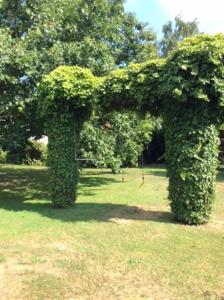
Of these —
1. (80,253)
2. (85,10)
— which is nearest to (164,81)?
(80,253)

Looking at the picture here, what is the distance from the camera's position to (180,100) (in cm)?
884

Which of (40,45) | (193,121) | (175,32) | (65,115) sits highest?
(175,32)

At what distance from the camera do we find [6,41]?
37.6 ft

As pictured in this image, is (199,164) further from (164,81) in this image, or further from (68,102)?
(68,102)

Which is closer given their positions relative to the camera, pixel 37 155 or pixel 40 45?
pixel 40 45

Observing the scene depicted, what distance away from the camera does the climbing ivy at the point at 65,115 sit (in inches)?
408

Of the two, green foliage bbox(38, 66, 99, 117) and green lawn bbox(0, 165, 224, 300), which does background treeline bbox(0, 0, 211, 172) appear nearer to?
green foliage bbox(38, 66, 99, 117)

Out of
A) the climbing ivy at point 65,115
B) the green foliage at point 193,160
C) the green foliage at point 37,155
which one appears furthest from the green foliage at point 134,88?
the green foliage at point 37,155

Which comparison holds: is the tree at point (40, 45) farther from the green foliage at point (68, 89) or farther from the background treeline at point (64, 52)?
the green foliage at point (68, 89)

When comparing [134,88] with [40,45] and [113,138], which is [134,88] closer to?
[40,45]

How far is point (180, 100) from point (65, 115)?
10.1 feet

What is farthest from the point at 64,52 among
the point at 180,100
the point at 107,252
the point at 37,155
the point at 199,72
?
the point at 37,155

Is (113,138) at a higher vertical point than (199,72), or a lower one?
lower

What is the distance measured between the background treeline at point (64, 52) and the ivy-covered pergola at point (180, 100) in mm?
1316
